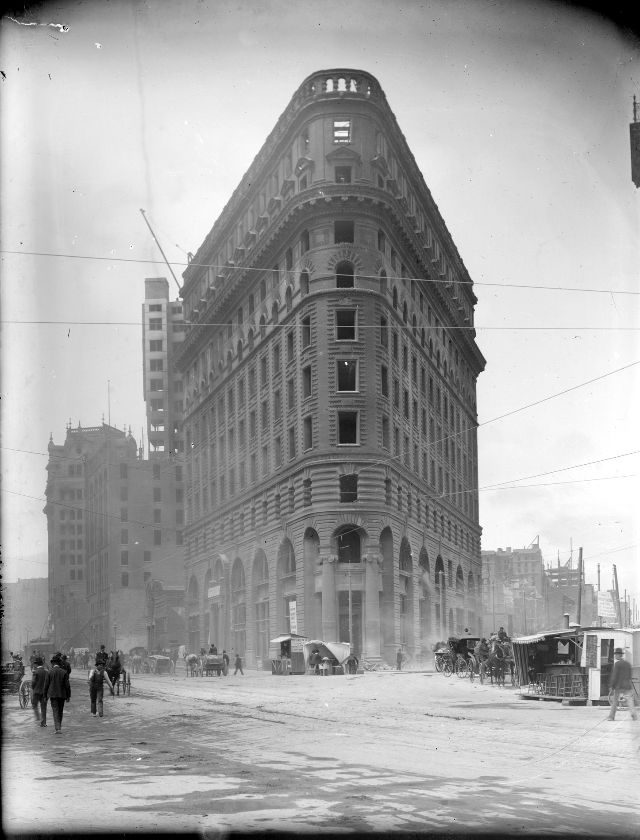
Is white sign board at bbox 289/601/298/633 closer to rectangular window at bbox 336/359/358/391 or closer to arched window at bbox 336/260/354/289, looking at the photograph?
rectangular window at bbox 336/359/358/391

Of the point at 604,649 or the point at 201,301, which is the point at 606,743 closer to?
the point at 604,649

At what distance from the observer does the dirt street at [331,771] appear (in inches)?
412

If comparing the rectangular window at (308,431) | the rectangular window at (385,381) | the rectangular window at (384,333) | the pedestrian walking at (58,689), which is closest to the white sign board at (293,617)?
the rectangular window at (308,431)

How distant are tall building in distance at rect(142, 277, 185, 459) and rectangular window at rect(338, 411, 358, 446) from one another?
68.3 metres

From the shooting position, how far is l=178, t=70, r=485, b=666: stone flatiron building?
56531 mm

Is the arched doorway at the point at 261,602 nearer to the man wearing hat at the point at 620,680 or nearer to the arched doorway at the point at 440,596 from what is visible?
the arched doorway at the point at 440,596

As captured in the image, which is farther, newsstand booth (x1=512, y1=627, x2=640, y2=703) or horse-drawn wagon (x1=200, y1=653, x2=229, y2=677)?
horse-drawn wagon (x1=200, y1=653, x2=229, y2=677)

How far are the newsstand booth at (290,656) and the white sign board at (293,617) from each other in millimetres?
7019

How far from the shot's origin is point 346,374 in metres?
57.3

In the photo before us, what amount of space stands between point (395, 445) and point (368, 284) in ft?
31.5

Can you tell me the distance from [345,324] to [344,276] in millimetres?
2763

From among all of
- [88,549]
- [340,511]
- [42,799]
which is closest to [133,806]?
[42,799]

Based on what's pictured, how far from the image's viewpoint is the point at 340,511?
5606 centimetres

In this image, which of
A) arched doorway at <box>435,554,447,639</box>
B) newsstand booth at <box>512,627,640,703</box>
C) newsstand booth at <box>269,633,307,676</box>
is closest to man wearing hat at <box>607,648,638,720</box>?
newsstand booth at <box>512,627,640,703</box>
